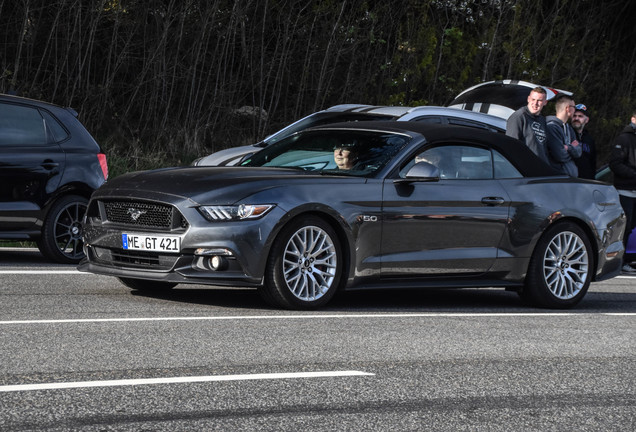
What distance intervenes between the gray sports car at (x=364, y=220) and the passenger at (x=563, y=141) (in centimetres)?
156

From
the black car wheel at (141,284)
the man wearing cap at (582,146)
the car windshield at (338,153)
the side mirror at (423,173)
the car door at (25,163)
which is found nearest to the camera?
the side mirror at (423,173)

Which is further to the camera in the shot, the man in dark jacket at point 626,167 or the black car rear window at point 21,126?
the man in dark jacket at point 626,167

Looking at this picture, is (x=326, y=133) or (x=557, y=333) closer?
(x=557, y=333)

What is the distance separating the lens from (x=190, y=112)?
2045 centimetres

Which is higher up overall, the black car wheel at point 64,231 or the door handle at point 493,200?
the door handle at point 493,200

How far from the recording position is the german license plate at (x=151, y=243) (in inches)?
332

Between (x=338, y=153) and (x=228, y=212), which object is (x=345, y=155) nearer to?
(x=338, y=153)

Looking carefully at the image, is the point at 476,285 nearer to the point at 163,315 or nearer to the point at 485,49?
the point at 163,315

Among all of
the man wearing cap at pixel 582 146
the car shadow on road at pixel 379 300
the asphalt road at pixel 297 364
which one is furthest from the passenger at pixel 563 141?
the asphalt road at pixel 297 364

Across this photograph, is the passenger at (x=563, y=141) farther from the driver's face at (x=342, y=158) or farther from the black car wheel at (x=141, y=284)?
the black car wheel at (x=141, y=284)

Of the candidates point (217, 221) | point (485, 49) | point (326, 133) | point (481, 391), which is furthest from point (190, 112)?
point (481, 391)

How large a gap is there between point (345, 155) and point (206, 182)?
1342 millimetres

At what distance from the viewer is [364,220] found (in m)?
8.93

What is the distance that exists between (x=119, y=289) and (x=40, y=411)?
14.9ft
